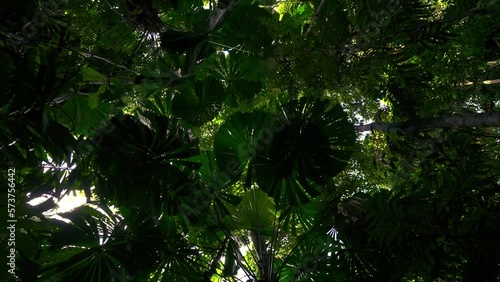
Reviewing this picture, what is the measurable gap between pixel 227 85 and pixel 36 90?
2.31 meters

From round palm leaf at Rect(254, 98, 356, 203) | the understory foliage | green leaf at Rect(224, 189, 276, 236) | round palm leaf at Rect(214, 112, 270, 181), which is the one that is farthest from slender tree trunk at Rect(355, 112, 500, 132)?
green leaf at Rect(224, 189, 276, 236)

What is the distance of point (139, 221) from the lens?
10.1ft

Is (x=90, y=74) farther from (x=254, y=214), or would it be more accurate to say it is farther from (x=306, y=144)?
(x=254, y=214)

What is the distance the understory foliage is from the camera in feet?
6.93

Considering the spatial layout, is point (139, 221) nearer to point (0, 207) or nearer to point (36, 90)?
point (0, 207)

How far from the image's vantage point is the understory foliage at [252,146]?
211 cm

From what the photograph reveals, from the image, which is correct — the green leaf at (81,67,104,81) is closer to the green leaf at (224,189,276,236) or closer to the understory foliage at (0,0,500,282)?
the understory foliage at (0,0,500,282)

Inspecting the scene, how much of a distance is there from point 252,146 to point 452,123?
1583mm

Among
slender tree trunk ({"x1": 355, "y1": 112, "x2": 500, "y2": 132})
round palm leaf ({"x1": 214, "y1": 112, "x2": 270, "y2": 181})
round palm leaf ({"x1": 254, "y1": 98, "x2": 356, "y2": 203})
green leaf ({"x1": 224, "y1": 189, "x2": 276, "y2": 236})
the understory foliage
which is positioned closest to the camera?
the understory foliage

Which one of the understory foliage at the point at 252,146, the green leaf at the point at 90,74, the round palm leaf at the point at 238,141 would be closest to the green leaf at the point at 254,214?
the understory foliage at the point at 252,146

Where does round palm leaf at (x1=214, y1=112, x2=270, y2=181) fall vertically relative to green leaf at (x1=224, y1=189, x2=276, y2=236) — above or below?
above

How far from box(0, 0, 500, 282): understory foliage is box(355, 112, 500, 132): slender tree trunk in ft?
0.10

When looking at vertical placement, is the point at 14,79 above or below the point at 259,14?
below

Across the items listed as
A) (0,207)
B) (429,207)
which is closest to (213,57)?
(0,207)
